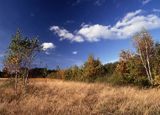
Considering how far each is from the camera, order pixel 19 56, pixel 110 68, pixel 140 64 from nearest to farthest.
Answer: pixel 19 56 < pixel 140 64 < pixel 110 68

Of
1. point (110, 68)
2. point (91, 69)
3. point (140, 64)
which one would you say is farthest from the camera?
point (110, 68)

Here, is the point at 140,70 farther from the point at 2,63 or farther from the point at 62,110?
the point at 62,110

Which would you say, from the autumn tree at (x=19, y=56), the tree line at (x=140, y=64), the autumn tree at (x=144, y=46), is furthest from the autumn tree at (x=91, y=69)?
the autumn tree at (x=19, y=56)

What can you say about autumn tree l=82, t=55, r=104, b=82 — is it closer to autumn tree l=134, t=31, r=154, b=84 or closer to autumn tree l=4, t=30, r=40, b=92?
autumn tree l=134, t=31, r=154, b=84

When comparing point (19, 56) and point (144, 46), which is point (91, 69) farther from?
point (19, 56)

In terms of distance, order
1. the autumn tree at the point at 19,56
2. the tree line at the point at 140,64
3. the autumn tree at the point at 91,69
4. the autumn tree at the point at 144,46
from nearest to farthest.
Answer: the autumn tree at the point at 19,56
the tree line at the point at 140,64
the autumn tree at the point at 144,46
the autumn tree at the point at 91,69

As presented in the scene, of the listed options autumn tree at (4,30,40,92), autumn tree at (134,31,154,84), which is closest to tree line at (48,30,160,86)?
autumn tree at (134,31,154,84)

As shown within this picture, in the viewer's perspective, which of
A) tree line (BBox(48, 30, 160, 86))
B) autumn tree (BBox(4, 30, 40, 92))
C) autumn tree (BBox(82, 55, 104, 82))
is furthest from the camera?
autumn tree (BBox(82, 55, 104, 82))

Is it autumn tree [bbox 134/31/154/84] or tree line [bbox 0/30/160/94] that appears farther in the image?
autumn tree [bbox 134/31/154/84]

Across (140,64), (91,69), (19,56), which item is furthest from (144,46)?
(19,56)

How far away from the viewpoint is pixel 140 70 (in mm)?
33125

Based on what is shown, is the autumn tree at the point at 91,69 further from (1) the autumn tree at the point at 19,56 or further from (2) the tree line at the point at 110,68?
(1) the autumn tree at the point at 19,56

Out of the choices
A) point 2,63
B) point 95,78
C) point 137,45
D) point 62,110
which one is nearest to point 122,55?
point 137,45

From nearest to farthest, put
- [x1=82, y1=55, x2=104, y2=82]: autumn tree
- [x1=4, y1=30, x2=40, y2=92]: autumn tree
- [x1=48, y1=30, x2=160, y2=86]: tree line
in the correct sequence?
[x1=4, y1=30, x2=40, y2=92]: autumn tree, [x1=48, y1=30, x2=160, y2=86]: tree line, [x1=82, y1=55, x2=104, y2=82]: autumn tree
